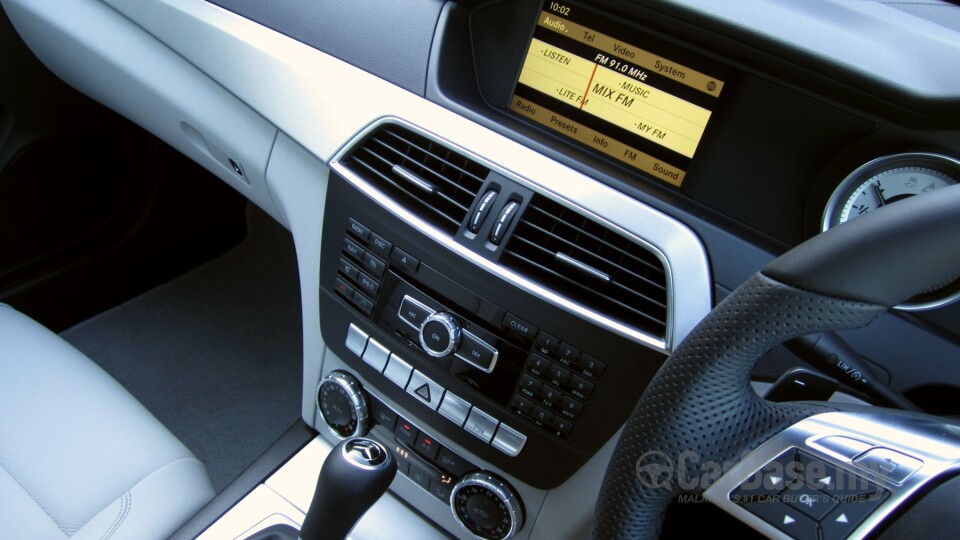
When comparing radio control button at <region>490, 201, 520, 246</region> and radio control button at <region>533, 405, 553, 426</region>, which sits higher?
radio control button at <region>490, 201, 520, 246</region>

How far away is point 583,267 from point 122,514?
2.13ft

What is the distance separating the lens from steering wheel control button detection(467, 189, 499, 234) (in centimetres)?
84

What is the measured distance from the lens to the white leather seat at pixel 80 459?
97cm

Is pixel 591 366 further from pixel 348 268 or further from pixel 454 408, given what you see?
pixel 348 268

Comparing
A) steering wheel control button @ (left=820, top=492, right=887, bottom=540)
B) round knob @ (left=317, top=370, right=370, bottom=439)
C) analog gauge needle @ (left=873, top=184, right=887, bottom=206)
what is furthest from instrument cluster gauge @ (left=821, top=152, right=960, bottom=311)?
round knob @ (left=317, top=370, right=370, bottom=439)

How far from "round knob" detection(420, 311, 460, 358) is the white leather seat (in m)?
0.40

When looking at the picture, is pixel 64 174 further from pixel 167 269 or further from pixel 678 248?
pixel 678 248

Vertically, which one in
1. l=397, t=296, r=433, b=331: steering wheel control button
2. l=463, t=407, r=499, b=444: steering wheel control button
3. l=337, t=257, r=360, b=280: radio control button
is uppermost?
l=397, t=296, r=433, b=331: steering wheel control button

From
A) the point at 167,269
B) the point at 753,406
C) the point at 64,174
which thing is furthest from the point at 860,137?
the point at 167,269

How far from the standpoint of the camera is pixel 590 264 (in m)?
0.82

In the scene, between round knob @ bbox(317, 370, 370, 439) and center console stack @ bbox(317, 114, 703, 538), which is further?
round knob @ bbox(317, 370, 370, 439)

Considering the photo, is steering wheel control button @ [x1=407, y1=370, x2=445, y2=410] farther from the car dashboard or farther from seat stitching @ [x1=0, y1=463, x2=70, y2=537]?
seat stitching @ [x1=0, y1=463, x2=70, y2=537]

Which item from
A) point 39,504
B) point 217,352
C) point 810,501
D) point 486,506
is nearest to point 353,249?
point 486,506

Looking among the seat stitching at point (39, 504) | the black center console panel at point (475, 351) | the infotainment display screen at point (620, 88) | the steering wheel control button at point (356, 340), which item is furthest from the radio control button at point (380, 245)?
the seat stitching at point (39, 504)
